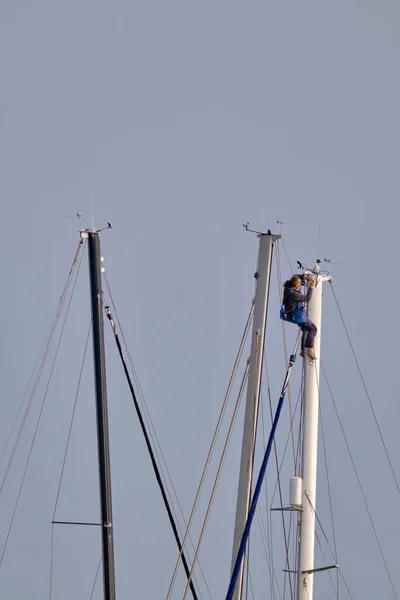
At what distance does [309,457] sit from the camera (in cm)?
8825

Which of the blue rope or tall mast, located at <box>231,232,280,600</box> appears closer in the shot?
the blue rope

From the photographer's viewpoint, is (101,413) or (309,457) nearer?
(101,413)

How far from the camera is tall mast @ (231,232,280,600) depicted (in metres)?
85.2

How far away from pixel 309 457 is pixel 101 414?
665 centimetres

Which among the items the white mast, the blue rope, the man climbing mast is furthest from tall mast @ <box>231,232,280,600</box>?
the white mast

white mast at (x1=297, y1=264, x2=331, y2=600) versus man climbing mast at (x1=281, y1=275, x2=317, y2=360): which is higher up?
man climbing mast at (x1=281, y1=275, x2=317, y2=360)

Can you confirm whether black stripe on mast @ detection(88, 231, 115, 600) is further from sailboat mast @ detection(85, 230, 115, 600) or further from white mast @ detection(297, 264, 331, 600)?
white mast @ detection(297, 264, 331, 600)

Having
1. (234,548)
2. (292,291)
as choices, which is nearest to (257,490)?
(234,548)

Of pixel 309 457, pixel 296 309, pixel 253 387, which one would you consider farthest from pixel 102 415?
pixel 296 309

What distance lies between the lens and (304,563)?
87688 millimetres

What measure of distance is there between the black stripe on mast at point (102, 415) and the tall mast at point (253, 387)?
3.74 meters

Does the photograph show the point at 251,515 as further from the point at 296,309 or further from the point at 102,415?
the point at 296,309

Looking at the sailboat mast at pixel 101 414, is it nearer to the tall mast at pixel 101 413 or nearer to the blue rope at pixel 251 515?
the tall mast at pixel 101 413

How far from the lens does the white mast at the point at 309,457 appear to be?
Answer: 87562 mm
